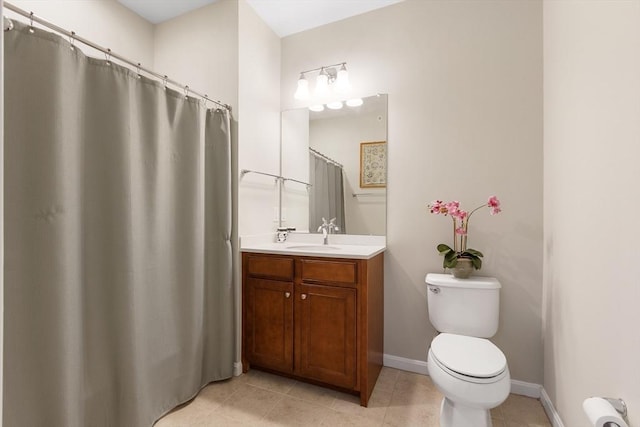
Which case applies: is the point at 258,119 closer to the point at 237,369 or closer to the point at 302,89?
the point at 302,89

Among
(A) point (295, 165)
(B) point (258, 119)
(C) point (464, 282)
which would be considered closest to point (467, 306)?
(C) point (464, 282)

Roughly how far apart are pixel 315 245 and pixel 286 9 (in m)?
1.82

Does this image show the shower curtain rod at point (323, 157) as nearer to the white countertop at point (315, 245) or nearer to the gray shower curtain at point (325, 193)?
the gray shower curtain at point (325, 193)

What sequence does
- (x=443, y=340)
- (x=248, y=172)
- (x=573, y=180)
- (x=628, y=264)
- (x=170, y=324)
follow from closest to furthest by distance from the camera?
(x=628, y=264) < (x=573, y=180) < (x=443, y=340) < (x=170, y=324) < (x=248, y=172)

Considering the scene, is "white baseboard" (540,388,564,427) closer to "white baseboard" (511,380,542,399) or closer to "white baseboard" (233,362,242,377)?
"white baseboard" (511,380,542,399)

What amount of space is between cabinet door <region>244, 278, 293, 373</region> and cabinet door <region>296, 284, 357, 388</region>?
0.25ft

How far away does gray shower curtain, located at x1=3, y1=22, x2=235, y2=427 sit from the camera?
47.8 inches

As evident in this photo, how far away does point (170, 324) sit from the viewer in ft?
5.79

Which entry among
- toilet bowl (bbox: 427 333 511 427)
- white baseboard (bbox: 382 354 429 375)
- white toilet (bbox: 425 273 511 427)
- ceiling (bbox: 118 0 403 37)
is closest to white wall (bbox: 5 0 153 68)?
ceiling (bbox: 118 0 403 37)

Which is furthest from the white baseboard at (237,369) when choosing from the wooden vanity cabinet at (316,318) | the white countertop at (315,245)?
the white countertop at (315,245)

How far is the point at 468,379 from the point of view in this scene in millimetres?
1324

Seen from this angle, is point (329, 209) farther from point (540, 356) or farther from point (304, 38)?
point (540, 356)

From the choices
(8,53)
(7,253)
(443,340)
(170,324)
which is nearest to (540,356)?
Answer: (443,340)

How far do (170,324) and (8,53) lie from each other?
4.67ft
